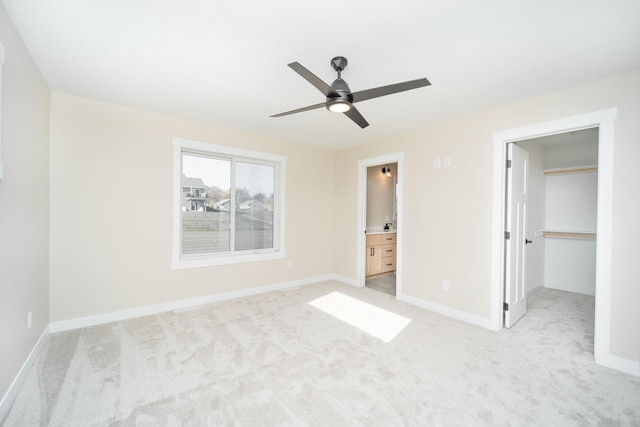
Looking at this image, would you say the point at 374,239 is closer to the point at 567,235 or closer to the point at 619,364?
the point at 567,235

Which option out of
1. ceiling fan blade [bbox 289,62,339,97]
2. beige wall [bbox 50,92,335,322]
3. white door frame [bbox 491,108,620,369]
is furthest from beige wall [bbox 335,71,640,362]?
beige wall [bbox 50,92,335,322]

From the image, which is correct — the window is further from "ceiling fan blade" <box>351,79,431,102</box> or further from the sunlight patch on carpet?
"ceiling fan blade" <box>351,79,431,102</box>

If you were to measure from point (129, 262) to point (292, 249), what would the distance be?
2.33 metres

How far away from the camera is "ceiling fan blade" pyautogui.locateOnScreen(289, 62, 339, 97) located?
1653 mm

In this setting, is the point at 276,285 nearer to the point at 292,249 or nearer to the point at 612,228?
the point at 292,249

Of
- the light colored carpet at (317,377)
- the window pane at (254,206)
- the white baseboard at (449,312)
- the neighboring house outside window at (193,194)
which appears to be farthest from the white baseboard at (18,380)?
the white baseboard at (449,312)

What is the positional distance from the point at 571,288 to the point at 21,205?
6881mm

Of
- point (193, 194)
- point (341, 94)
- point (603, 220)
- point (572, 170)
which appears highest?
point (341, 94)

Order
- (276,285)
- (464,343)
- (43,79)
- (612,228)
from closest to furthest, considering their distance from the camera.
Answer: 1. (612,228)
2. (43,79)
3. (464,343)
4. (276,285)

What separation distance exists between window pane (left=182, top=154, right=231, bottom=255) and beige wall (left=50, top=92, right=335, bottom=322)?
0.86ft

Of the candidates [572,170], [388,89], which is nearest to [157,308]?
[388,89]

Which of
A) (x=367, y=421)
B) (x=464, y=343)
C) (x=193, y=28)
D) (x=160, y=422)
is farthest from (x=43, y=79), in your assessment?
(x=464, y=343)

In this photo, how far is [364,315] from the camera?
3473mm

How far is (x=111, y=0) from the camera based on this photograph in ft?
5.30
